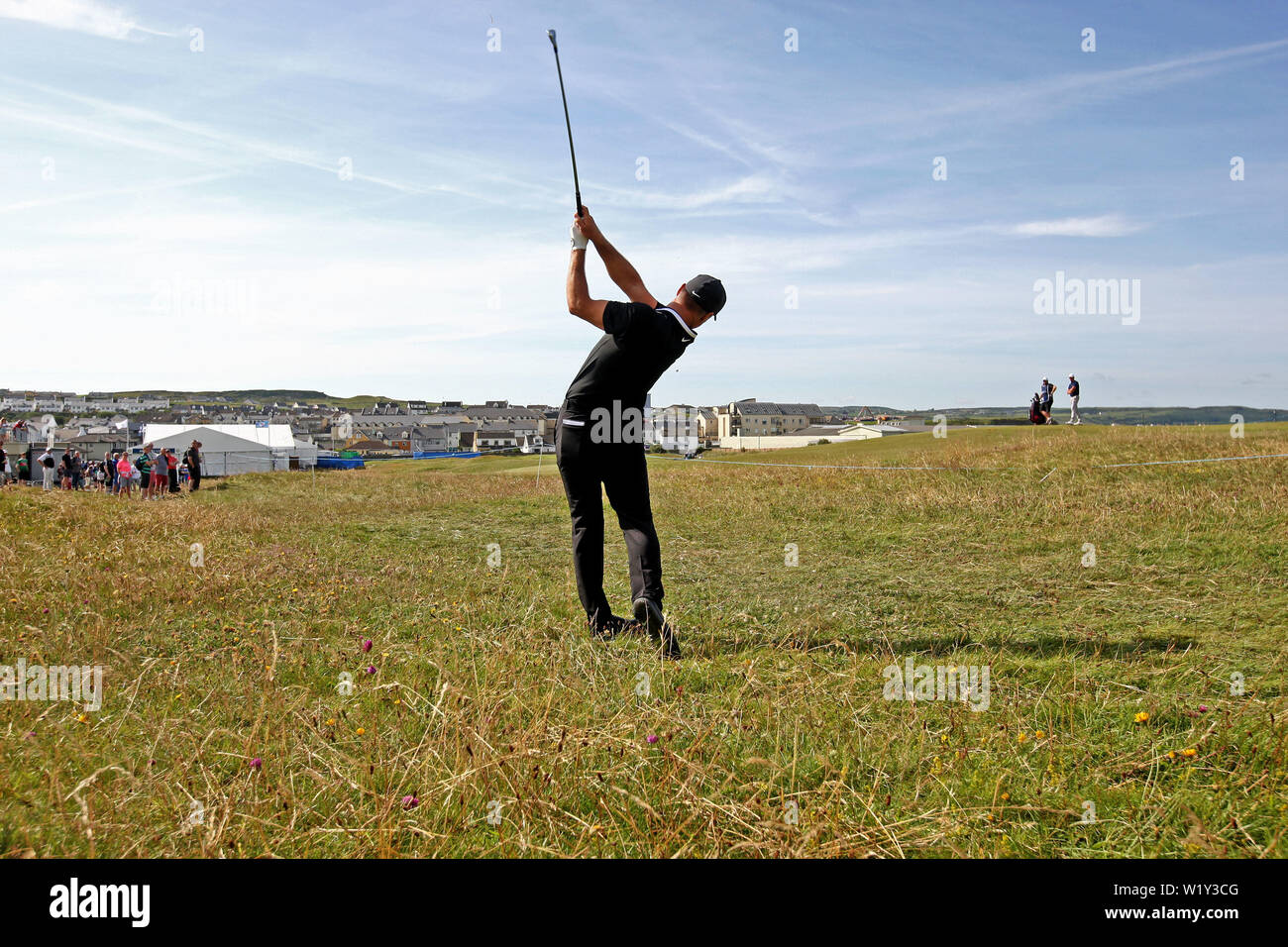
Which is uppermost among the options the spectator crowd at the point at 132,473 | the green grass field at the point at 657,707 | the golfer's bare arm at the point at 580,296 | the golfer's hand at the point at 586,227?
the golfer's hand at the point at 586,227

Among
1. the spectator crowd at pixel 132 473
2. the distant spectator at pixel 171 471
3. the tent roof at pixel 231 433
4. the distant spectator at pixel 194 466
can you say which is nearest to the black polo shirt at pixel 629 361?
the spectator crowd at pixel 132 473

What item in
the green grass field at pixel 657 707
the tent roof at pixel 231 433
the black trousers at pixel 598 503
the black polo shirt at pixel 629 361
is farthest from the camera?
the tent roof at pixel 231 433

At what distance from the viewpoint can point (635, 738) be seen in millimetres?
3102

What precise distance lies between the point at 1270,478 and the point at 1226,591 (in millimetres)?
7310

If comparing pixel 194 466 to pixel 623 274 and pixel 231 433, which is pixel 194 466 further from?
pixel 231 433

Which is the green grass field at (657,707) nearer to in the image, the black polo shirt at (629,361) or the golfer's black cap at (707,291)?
the black polo shirt at (629,361)

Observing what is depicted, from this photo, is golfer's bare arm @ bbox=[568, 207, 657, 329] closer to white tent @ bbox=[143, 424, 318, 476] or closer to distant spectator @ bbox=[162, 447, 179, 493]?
distant spectator @ bbox=[162, 447, 179, 493]

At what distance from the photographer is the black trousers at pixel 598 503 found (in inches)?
200

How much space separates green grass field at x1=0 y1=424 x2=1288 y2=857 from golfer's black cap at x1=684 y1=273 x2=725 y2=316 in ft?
7.38

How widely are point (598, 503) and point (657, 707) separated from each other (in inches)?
75.0

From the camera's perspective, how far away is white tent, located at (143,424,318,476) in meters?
56.8

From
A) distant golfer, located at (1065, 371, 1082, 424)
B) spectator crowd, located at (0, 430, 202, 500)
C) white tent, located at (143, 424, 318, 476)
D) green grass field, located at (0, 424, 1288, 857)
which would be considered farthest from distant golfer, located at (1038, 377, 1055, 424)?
white tent, located at (143, 424, 318, 476)

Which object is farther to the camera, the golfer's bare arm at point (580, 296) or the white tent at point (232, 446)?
the white tent at point (232, 446)
